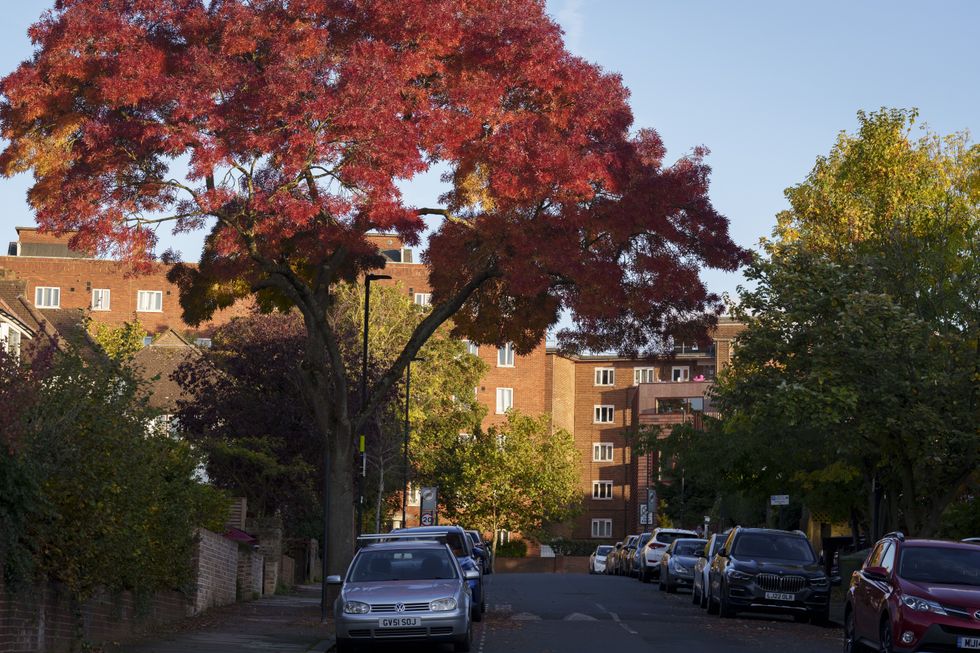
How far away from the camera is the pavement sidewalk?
19341 millimetres

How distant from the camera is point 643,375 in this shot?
113 metres

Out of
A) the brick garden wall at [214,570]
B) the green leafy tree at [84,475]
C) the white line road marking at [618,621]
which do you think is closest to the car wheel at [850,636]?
the white line road marking at [618,621]

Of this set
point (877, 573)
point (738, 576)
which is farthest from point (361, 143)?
point (738, 576)

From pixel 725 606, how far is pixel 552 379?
2971 inches

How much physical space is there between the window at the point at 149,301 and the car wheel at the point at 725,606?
7722 cm

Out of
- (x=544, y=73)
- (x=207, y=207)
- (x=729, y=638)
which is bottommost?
(x=729, y=638)

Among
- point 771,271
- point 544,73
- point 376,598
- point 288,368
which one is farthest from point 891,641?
point 288,368

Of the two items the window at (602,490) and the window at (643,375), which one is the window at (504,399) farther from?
the window at (643,375)

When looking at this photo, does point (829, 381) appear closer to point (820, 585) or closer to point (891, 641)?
point (820, 585)

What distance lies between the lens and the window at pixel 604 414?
110 metres

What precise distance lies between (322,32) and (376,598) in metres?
9.01

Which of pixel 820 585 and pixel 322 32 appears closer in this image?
pixel 322 32

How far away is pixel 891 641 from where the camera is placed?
54.0 ft

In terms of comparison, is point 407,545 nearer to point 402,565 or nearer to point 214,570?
point 402,565
